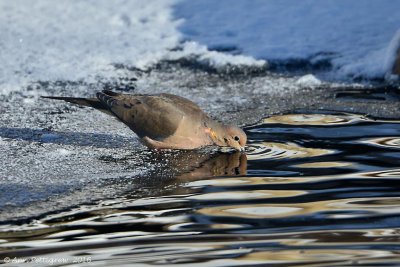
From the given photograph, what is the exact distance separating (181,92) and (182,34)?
1623mm

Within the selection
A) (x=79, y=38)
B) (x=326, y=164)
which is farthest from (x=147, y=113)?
(x=79, y=38)

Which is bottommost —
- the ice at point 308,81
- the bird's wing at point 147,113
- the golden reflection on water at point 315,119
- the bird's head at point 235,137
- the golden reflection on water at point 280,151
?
the golden reflection on water at point 280,151

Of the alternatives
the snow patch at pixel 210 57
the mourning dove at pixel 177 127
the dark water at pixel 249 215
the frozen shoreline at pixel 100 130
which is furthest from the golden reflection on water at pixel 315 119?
the snow patch at pixel 210 57

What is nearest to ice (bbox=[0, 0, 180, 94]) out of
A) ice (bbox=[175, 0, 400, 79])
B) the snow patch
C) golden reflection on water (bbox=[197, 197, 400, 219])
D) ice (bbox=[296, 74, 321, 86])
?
the snow patch

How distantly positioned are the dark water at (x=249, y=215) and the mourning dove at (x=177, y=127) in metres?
0.09

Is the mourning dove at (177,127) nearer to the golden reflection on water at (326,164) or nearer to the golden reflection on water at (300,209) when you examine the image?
the golden reflection on water at (326,164)

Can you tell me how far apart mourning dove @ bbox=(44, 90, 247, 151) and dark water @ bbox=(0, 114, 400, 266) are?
0.28 ft

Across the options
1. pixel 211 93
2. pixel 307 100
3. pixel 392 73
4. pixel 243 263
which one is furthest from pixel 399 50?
pixel 243 263

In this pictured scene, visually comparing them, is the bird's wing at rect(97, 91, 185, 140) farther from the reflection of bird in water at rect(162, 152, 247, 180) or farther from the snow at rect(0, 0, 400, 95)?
the snow at rect(0, 0, 400, 95)

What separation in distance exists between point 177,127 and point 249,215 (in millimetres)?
1367

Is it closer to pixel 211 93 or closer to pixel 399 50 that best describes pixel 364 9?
pixel 399 50

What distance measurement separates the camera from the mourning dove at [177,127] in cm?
573

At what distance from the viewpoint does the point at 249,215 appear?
14.7 ft

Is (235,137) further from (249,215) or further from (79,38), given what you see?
(79,38)
